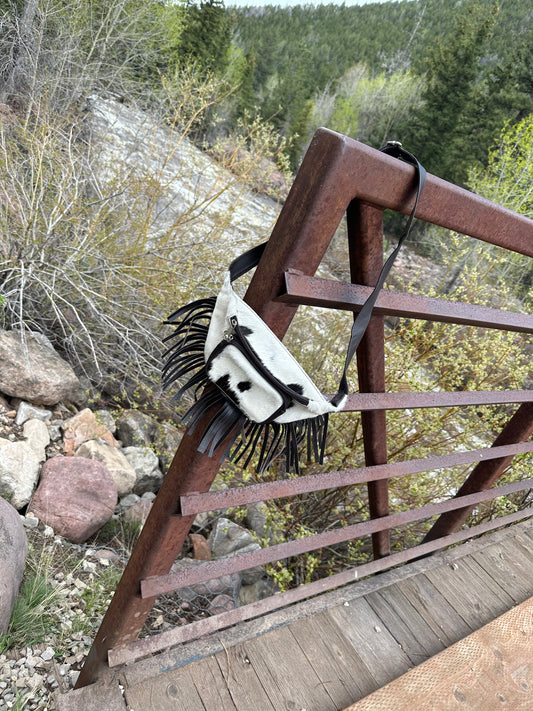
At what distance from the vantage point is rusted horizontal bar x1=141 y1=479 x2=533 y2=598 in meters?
1.07

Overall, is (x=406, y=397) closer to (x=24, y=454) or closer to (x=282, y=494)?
(x=282, y=494)

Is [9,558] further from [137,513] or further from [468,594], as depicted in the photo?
[468,594]

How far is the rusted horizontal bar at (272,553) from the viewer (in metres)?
1.07

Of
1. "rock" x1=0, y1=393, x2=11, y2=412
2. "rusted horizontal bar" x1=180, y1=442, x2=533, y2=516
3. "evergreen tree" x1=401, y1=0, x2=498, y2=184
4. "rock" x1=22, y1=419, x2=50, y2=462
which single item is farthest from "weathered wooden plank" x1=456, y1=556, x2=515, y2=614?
"evergreen tree" x1=401, y1=0, x2=498, y2=184

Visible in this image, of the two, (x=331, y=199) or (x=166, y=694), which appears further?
(x=166, y=694)

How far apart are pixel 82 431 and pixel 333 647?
2.31 meters

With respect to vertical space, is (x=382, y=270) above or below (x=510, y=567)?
above

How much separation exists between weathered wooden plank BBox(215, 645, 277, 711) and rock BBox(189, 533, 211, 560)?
1.67m

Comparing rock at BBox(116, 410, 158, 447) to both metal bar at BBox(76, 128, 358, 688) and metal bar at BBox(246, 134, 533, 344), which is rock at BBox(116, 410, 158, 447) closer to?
metal bar at BBox(76, 128, 358, 688)

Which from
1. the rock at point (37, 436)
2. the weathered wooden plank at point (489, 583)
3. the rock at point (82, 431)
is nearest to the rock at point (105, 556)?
the rock at point (37, 436)

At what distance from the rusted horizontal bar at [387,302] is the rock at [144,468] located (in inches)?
110

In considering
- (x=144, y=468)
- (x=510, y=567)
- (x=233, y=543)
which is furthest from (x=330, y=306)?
(x=144, y=468)

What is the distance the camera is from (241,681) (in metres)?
1.25

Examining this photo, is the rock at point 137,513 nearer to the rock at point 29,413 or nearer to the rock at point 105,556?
the rock at point 105,556
